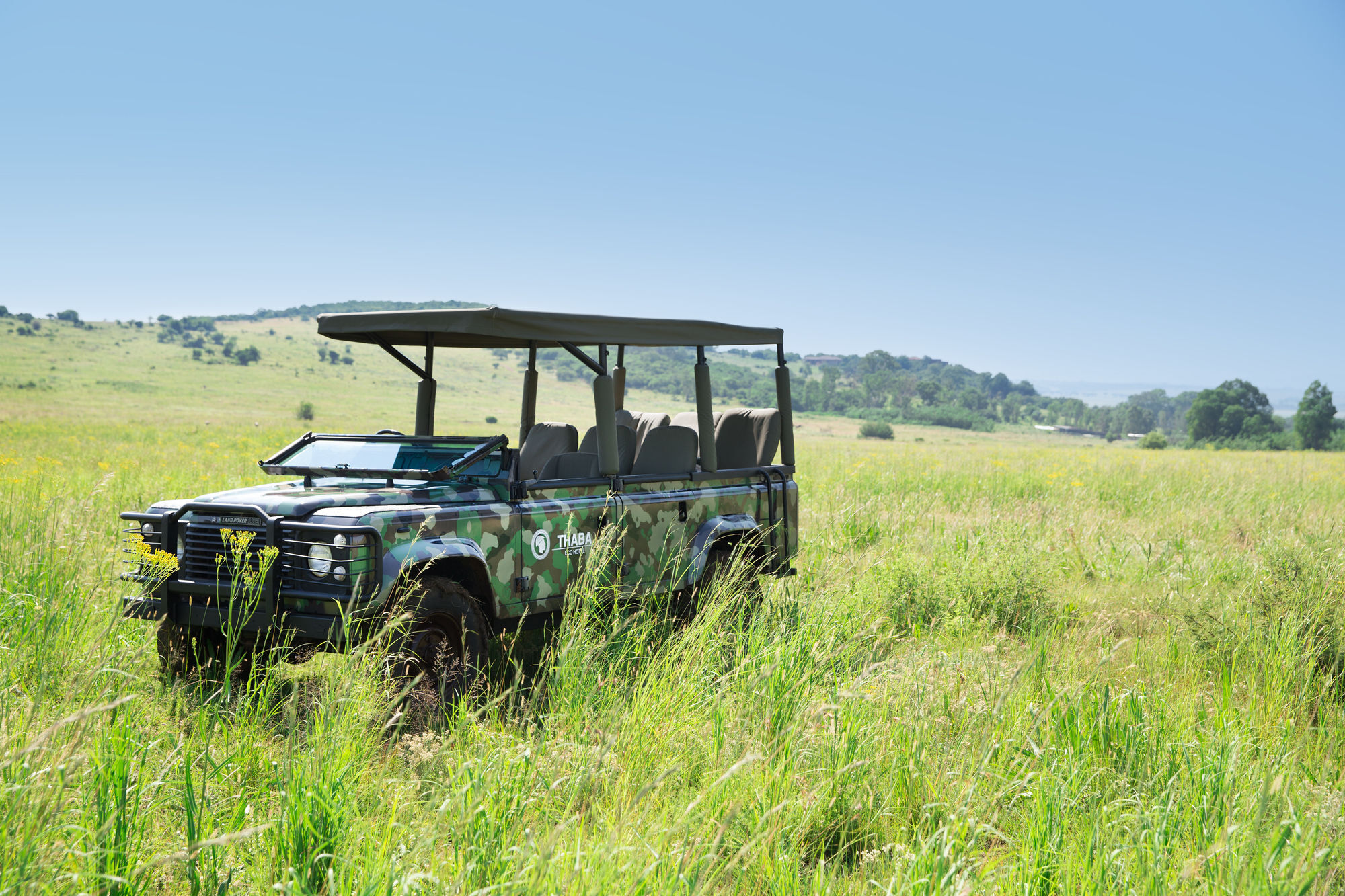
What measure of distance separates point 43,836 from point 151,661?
9.85 ft

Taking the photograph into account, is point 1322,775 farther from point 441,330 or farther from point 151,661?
point 151,661

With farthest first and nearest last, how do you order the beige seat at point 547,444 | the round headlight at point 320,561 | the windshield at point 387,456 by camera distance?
1. the beige seat at point 547,444
2. the windshield at point 387,456
3. the round headlight at point 320,561

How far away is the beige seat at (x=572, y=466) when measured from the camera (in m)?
6.25

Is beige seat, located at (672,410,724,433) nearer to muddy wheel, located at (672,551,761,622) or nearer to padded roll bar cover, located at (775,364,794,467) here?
padded roll bar cover, located at (775,364,794,467)

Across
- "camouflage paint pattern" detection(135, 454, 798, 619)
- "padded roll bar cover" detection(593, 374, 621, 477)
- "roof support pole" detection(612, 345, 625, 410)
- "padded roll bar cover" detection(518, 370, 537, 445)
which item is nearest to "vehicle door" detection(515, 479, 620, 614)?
"camouflage paint pattern" detection(135, 454, 798, 619)

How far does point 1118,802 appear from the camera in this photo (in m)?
3.21

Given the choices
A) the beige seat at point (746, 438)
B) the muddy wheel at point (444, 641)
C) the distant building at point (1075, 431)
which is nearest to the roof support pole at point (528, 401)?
the beige seat at point (746, 438)

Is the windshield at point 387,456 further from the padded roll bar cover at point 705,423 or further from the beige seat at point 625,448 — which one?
the padded roll bar cover at point 705,423

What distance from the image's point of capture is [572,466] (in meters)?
6.29

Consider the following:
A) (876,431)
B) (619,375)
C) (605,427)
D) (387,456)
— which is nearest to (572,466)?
(605,427)

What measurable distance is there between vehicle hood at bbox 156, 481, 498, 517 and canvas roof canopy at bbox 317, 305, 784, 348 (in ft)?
3.11

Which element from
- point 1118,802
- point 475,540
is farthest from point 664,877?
point 475,540

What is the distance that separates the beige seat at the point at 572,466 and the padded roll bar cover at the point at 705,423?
3.00ft

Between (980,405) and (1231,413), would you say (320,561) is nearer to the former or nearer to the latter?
(1231,413)
